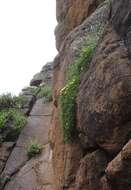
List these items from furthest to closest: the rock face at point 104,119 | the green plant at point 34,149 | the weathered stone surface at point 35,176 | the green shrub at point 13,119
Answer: the green shrub at point 13,119 → the green plant at point 34,149 → the weathered stone surface at point 35,176 → the rock face at point 104,119

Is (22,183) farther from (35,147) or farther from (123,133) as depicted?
(123,133)

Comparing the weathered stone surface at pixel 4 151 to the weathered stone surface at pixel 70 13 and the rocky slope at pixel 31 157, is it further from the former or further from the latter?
the weathered stone surface at pixel 70 13

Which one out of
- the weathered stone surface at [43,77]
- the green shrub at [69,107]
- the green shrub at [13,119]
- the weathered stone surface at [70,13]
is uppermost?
the weathered stone surface at [70,13]

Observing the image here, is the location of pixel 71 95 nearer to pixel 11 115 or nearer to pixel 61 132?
pixel 61 132

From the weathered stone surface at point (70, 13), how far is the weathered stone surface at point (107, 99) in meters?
4.10

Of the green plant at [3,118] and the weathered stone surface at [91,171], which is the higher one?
the green plant at [3,118]

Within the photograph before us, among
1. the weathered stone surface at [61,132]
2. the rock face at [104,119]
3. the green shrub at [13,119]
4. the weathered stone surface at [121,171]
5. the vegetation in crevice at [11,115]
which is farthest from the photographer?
the green shrub at [13,119]

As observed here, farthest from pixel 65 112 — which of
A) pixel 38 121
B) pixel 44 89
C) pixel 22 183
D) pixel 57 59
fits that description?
pixel 44 89

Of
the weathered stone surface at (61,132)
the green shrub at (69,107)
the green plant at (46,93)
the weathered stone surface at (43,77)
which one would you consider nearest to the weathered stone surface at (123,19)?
the weathered stone surface at (61,132)

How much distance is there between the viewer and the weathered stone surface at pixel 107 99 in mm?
5996

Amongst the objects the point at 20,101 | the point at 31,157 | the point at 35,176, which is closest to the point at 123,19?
the point at 35,176

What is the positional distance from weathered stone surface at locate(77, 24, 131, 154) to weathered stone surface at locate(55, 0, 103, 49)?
13.5ft

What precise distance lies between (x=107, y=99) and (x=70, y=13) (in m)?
5.91

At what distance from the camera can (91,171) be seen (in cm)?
648
